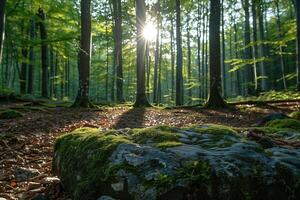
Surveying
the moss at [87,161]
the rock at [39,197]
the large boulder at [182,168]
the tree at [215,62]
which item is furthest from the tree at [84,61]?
the large boulder at [182,168]

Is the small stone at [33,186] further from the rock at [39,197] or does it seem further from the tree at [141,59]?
the tree at [141,59]

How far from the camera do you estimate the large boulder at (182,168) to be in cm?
255

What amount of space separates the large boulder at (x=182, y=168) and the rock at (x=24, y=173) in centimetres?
123

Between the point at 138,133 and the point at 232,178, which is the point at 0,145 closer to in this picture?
the point at 138,133

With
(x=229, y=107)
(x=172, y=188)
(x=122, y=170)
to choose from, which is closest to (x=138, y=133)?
(x=122, y=170)

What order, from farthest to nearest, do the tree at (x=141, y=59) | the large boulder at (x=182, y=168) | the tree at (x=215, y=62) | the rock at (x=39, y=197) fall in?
the tree at (x=141, y=59)
the tree at (x=215, y=62)
the rock at (x=39, y=197)
the large boulder at (x=182, y=168)

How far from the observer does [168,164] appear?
8.85 feet

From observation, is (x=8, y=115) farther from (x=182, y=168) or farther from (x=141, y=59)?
(x=182, y=168)

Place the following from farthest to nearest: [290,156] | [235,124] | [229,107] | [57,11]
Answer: [57,11]
[229,107]
[235,124]
[290,156]

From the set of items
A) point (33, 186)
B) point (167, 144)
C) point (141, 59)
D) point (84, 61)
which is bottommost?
point (33, 186)

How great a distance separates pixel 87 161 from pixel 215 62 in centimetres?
1026

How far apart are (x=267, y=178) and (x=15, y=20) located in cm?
2111

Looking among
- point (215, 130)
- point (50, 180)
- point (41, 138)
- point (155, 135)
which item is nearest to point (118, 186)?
point (155, 135)

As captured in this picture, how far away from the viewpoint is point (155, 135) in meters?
3.38
